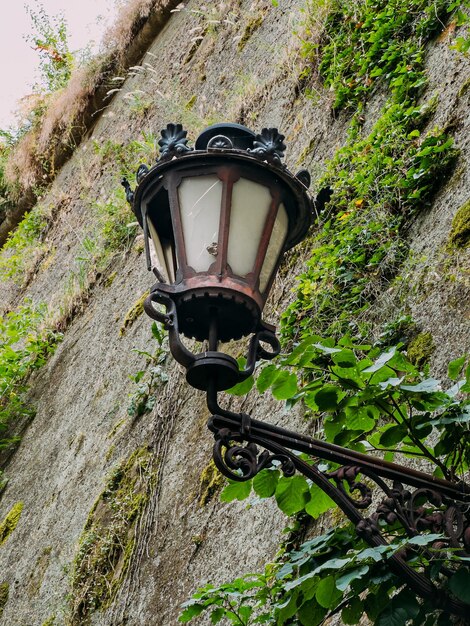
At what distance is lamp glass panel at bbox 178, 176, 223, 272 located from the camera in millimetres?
2139

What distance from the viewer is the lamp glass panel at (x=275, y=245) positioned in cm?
224

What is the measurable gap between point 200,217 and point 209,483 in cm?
200

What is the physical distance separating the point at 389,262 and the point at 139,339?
2790 mm

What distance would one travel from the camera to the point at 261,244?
7.27 feet

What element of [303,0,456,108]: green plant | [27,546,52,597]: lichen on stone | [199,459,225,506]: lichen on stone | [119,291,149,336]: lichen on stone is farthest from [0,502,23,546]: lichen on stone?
[303,0,456,108]: green plant

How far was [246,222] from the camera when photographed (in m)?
2.20

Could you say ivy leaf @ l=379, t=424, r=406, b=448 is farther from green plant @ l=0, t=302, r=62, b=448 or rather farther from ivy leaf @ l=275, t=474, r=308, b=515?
green plant @ l=0, t=302, r=62, b=448

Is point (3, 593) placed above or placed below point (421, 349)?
below

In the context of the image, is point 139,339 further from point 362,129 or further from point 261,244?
point 261,244

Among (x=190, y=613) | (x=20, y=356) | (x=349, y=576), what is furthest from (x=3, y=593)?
(x=349, y=576)

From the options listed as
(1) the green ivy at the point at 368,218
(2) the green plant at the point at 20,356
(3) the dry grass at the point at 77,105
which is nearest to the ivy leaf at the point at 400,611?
(1) the green ivy at the point at 368,218

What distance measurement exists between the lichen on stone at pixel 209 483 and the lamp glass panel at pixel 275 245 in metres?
1.69

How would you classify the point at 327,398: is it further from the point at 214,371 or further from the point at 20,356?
the point at 20,356

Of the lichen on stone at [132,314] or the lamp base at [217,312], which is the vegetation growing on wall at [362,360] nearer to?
the lamp base at [217,312]
